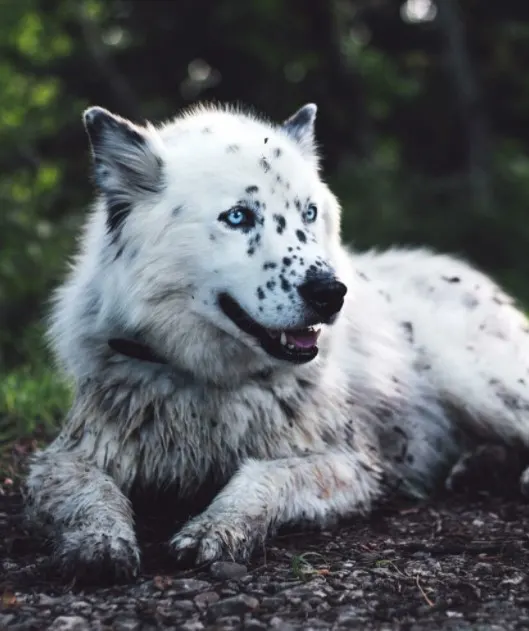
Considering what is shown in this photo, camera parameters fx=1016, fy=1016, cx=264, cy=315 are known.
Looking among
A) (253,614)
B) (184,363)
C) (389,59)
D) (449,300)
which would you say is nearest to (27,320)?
(449,300)

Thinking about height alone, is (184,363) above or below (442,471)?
above

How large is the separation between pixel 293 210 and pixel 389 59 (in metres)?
12.6

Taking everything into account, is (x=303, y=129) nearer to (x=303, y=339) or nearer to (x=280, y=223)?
(x=280, y=223)

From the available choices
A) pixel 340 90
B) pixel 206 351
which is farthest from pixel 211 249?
pixel 340 90

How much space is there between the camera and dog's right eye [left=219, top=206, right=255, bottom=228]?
11.2 feet

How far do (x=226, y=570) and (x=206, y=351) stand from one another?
31.7 inches

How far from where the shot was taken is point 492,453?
14.2 ft

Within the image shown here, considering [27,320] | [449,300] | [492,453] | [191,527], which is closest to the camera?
[191,527]

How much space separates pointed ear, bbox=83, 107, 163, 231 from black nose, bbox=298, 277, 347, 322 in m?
0.71

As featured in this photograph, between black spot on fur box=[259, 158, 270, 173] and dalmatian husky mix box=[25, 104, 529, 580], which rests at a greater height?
black spot on fur box=[259, 158, 270, 173]

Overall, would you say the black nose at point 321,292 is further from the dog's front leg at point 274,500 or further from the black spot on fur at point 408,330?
the black spot on fur at point 408,330

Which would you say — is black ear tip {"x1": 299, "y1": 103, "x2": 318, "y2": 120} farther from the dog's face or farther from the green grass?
the green grass

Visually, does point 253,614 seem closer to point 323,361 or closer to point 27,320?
point 323,361

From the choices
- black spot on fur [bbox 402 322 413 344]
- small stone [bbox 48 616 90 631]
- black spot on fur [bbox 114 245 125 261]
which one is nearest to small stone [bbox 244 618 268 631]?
small stone [bbox 48 616 90 631]
